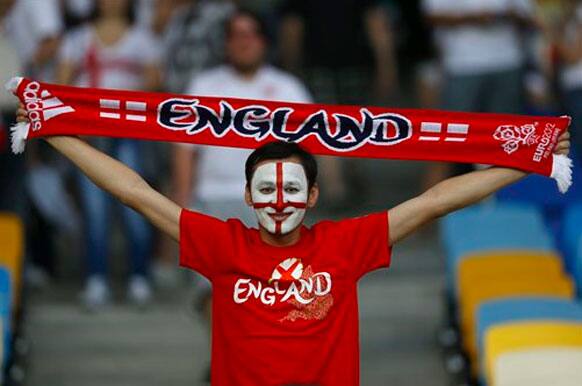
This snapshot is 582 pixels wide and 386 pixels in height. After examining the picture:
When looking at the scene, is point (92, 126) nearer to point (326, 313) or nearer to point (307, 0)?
point (326, 313)

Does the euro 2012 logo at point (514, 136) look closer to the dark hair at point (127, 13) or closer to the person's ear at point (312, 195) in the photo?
the person's ear at point (312, 195)

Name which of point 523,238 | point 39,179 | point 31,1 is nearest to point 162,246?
point 39,179

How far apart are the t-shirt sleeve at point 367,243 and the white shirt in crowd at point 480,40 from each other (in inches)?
237

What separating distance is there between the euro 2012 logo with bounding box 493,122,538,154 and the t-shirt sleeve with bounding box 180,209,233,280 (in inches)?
44.2

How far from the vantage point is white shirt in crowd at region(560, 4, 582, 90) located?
47.0ft

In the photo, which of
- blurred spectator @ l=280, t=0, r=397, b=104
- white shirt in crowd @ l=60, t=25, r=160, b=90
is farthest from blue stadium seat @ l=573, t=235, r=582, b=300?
blurred spectator @ l=280, t=0, r=397, b=104

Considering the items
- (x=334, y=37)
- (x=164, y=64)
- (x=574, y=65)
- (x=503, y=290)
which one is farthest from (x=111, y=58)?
(x=503, y=290)

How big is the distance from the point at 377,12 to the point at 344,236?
7961 millimetres

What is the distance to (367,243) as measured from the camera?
802cm

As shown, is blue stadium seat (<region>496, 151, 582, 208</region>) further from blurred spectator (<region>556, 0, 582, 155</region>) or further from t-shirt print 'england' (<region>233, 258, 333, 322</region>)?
t-shirt print 'england' (<region>233, 258, 333, 322</region>)

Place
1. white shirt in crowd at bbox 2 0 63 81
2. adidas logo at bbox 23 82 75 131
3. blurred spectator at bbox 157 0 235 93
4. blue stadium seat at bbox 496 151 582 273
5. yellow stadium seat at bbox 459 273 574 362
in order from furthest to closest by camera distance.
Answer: blurred spectator at bbox 157 0 235 93, white shirt in crowd at bbox 2 0 63 81, blue stadium seat at bbox 496 151 582 273, yellow stadium seat at bbox 459 273 574 362, adidas logo at bbox 23 82 75 131

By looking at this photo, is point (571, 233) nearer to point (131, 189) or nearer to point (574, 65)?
point (574, 65)

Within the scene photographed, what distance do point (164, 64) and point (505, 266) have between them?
3.62m

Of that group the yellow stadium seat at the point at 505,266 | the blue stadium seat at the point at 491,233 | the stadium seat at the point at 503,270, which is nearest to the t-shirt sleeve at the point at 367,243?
the stadium seat at the point at 503,270
